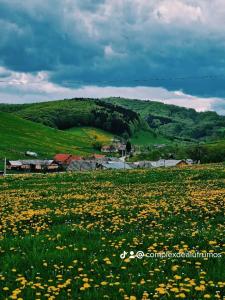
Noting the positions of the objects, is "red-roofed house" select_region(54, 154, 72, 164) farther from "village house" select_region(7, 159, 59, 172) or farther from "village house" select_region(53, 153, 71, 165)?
"village house" select_region(7, 159, 59, 172)

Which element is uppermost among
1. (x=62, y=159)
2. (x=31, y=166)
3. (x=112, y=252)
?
(x=112, y=252)

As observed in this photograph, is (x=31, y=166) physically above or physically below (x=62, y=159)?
below

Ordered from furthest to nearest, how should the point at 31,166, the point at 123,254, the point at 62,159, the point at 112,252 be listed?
the point at 62,159 < the point at 31,166 < the point at 112,252 < the point at 123,254

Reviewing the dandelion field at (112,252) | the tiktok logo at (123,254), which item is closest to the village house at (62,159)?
the dandelion field at (112,252)

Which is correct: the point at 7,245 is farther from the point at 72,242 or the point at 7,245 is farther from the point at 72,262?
the point at 72,262

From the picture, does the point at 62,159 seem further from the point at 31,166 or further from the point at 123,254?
the point at 123,254

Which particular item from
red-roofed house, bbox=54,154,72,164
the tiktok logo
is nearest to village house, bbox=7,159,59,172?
red-roofed house, bbox=54,154,72,164

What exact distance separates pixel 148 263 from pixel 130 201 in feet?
35.4

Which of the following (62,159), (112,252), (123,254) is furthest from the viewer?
(62,159)

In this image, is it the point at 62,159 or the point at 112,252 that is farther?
the point at 62,159

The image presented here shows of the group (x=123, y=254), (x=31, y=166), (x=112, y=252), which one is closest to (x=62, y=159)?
(x=31, y=166)

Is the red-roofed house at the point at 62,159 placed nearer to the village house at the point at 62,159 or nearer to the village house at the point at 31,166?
the village house at the point at 62,159

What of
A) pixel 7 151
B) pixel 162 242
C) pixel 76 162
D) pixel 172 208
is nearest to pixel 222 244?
pixel 162 242

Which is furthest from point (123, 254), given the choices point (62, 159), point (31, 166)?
point (62, 159)
